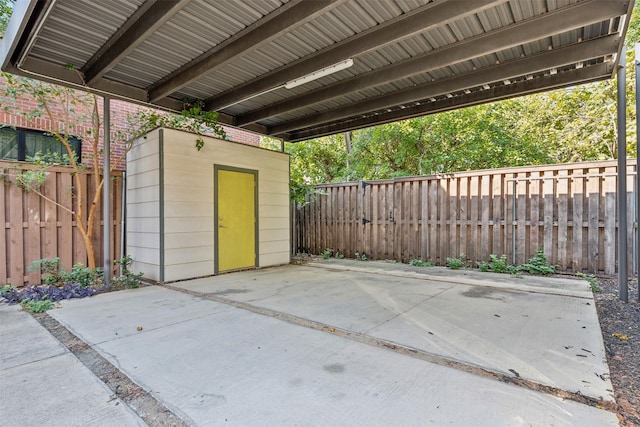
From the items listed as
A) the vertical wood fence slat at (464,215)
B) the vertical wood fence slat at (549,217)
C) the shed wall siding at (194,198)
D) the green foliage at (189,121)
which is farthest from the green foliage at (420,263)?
the green foliage at (189,121)

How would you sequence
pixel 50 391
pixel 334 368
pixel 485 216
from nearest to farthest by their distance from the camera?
pixel 50 391
pixel 334 368
pixel 485 216

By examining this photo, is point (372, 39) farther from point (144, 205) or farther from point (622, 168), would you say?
point (144, 205)

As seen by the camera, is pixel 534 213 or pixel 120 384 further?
pixel 534 213

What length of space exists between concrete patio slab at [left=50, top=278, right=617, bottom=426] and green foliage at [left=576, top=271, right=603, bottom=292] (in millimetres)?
3443

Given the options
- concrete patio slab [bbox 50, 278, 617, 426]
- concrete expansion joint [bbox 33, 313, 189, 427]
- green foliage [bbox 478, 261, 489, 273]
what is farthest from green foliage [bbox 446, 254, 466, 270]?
concrete expansion joint [bbox 33, 313, 189, 427]

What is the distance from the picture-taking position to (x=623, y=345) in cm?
271

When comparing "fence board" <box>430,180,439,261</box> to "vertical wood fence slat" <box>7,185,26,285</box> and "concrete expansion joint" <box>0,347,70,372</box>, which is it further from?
"vertical wood fence slat" <box>7,185,26,285</box>

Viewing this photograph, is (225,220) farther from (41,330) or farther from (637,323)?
(637,323)

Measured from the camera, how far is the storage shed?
5074mm

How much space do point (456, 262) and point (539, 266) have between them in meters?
1.36

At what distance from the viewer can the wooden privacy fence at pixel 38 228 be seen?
4.57 m

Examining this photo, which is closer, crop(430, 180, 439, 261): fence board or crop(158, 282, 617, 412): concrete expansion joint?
crop(158, 282, 617, 412): concrete expansion joint

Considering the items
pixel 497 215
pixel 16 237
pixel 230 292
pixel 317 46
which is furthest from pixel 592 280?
pixel 16 237

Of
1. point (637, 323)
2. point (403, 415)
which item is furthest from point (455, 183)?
point (403, 415)
